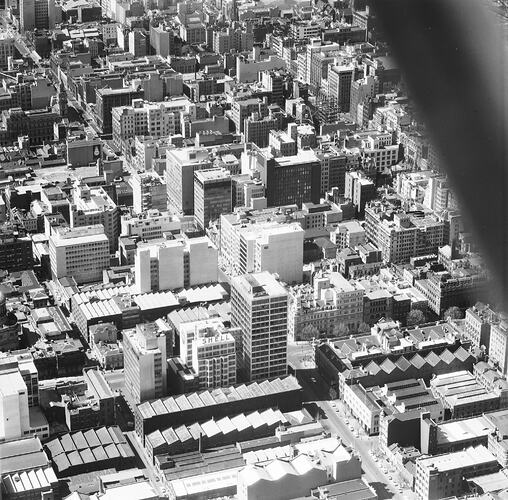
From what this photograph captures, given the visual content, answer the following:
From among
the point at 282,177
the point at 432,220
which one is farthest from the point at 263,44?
the point at 432,220

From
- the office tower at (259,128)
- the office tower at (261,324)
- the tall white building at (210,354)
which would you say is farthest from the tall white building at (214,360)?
the office tower at (259,128)

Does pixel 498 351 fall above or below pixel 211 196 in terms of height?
below

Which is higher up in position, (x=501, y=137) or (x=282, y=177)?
(x=501, y=137)

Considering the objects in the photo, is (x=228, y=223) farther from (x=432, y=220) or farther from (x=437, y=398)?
(x=437, y=398)

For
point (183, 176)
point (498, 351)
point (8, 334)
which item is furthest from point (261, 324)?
point (183, 176)

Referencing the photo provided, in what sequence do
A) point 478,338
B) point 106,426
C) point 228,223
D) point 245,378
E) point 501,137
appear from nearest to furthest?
1. point 501,137
2. point 106,426
3. point 245,378
4. point 478,338
5. point 228,223

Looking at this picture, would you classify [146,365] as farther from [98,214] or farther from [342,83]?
[342,83]

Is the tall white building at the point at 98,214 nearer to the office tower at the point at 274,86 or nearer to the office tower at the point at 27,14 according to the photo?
the office tower at the point at 274,86
